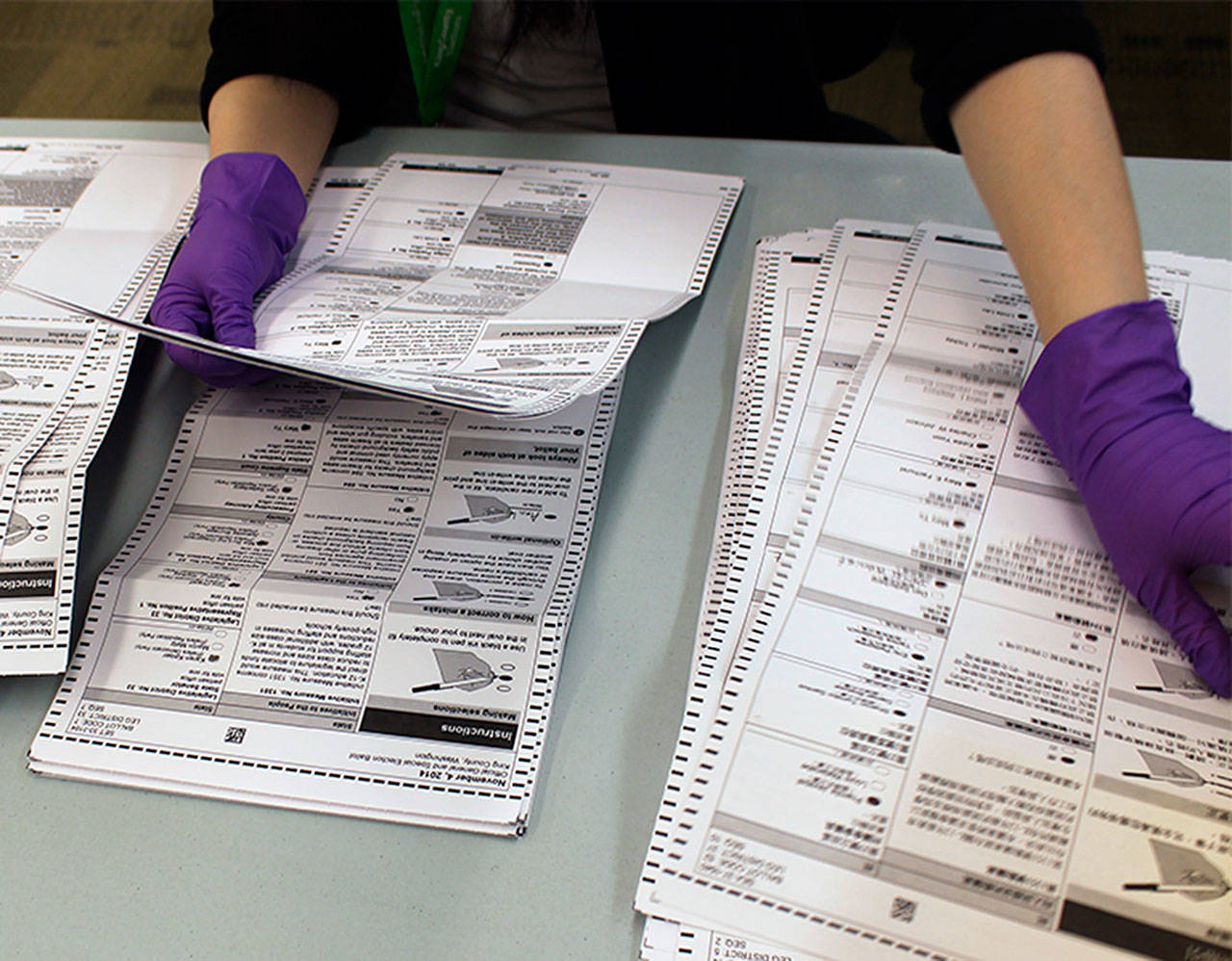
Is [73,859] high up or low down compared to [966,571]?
down

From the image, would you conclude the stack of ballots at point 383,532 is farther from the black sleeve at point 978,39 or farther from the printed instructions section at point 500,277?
the black sleeve at point 978,39

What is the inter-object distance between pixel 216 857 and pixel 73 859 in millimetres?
71

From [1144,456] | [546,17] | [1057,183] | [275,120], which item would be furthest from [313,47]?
[1144,456]

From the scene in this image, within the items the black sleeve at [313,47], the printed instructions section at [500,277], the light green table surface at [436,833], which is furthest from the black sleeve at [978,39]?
the black sleeve at [313,47]

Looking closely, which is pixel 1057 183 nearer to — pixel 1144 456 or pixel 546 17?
pixel 1144 456

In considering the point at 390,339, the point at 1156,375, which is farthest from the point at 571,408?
the point at 1156,375

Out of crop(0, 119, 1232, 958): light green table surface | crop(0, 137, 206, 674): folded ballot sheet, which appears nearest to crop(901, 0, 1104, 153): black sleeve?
crop(0, 119, 1232, 958): light green table surface

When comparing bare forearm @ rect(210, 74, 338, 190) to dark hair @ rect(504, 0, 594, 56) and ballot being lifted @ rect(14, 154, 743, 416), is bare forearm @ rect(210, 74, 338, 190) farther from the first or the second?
dark hair @ rect(504, 0, 594, 56)

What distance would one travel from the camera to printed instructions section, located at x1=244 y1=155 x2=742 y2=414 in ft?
1.76

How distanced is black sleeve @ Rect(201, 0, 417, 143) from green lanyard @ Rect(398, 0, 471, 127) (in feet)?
0.15

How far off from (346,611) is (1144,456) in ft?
1.42

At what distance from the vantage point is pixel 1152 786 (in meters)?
0.41

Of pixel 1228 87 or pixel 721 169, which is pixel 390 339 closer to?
pixel 721 169

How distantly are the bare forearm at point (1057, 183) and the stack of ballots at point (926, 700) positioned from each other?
0.05 m
